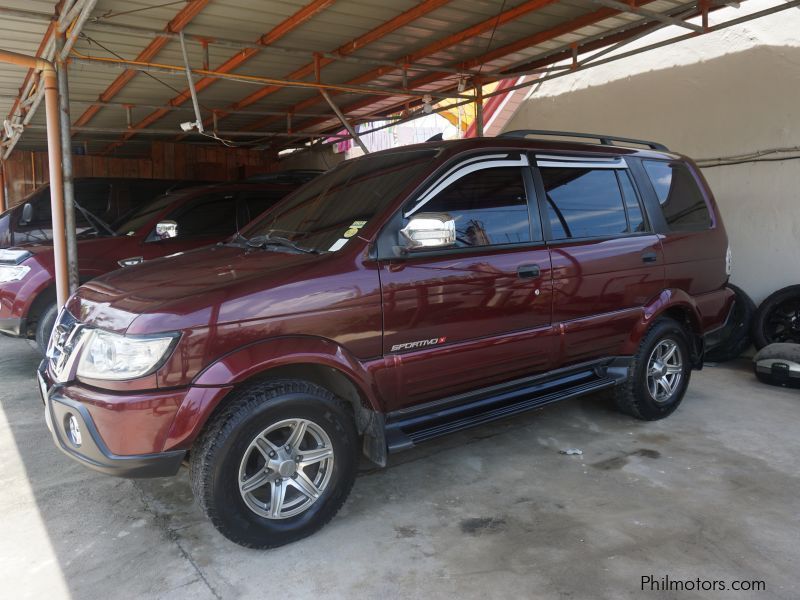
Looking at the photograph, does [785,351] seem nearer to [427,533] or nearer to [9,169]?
[427,533]

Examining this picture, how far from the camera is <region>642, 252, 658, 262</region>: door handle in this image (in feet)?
13.9

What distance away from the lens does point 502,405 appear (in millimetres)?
3521

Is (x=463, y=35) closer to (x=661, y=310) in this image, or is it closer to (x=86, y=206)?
(x=661, y=310)

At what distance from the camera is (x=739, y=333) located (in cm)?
641

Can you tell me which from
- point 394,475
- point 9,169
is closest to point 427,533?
point 394,475

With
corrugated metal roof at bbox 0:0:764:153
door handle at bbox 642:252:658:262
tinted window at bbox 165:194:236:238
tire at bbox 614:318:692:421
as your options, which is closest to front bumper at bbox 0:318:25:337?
tinted window at bbox 165:194:236:238

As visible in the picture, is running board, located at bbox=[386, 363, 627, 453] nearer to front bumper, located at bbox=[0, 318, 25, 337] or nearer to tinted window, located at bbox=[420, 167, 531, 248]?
tinted window, located at bbox=[420, 167, 531, 248]

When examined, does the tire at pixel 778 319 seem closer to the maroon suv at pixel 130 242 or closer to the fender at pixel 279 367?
the fender at pixel 279 367

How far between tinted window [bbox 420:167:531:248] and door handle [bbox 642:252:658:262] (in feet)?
3.59

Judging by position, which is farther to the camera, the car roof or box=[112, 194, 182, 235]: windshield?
box=[112, 194, 182, 235]: windshield

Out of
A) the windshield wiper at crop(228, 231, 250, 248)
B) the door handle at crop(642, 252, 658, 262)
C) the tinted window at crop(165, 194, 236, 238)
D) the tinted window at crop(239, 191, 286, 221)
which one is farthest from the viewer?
the tinted window at crop(239, 191, 286, 221)

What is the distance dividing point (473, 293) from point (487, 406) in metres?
0.67

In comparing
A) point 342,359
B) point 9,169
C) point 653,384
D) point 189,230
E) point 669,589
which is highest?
point 9,169

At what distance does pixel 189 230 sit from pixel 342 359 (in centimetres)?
427
